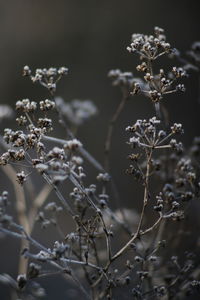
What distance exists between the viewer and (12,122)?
3.93m

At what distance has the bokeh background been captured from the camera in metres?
4.13

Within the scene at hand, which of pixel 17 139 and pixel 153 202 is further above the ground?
pixel 153 202

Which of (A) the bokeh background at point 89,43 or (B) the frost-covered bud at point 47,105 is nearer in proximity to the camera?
(B) the frost-covered bud at point 47,105

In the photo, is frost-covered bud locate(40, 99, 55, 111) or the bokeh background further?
the bokeh background

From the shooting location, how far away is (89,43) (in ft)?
14.6

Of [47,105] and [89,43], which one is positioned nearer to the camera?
[47,105]

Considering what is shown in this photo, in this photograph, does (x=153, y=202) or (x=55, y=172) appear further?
(x=153, y=202)

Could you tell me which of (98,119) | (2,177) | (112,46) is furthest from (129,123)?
(2,177)

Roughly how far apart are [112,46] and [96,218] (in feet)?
11.1

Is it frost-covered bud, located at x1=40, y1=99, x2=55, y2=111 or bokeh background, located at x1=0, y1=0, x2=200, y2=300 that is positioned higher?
bokeh background, located at x1=0, y1=0, x2=200, y2=300

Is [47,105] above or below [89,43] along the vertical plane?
below

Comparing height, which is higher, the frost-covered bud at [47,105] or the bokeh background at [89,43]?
the bokeh background at [89,43]

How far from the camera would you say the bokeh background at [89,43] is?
4133 mm

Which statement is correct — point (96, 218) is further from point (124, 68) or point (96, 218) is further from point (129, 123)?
point (124, 68)
